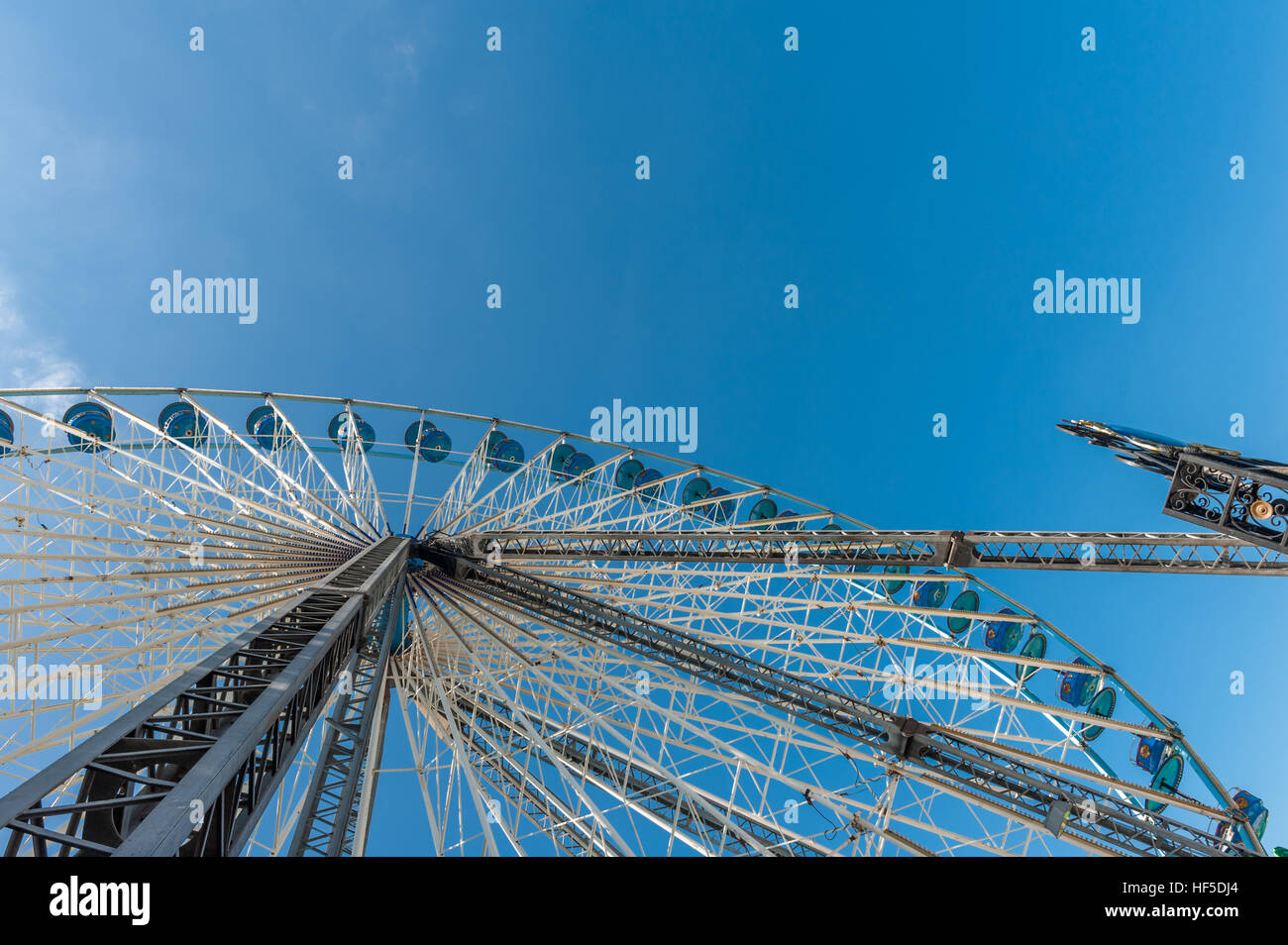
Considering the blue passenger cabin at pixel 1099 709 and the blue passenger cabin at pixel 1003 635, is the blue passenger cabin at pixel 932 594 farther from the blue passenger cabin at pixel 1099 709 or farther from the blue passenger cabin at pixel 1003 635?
the blue passenger cabin at pixel 1099 709

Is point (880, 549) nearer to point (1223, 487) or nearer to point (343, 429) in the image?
point (1223, 487)

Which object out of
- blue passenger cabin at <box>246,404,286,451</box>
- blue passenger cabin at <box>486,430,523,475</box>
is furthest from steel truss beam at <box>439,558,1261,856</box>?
blue passenger cabin at <box>246,404,286,451</box>

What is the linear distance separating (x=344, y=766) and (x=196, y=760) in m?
7.52

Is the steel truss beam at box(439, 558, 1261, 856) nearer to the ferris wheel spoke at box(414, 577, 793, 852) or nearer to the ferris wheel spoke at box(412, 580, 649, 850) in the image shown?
the ferris wheel spoke at box(412, 580, 649, 850)

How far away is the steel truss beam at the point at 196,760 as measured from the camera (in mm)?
5238

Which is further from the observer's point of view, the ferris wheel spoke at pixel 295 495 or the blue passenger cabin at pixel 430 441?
the blue passenger cabin at pixel 430 441

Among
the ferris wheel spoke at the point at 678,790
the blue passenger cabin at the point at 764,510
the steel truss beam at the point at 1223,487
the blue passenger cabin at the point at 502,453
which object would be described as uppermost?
the blue passenger cabin at the point at 502,453

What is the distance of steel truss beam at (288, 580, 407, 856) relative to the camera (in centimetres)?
1252

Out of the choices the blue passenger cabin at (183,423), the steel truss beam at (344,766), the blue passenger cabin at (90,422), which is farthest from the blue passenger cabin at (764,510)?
the blue passenger cabin at (90,422)

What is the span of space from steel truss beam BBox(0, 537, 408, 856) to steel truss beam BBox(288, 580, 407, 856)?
7.67 feet

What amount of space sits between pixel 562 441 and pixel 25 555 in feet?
61.7

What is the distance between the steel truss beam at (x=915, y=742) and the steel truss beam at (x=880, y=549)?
2.27 meters

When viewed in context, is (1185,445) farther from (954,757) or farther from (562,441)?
(562,441)

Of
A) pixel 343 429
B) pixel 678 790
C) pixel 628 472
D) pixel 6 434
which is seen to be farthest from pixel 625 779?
pixel 6 434
